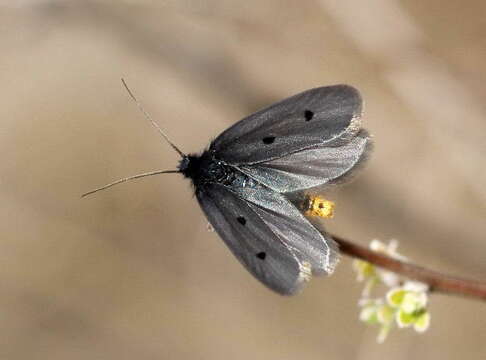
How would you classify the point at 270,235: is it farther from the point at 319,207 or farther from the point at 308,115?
the point at 308,115

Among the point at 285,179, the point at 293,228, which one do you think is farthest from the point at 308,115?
the point at 293,228

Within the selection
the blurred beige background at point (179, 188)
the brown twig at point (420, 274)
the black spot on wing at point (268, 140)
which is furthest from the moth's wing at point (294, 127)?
the blurred beige background at point (179, 188)

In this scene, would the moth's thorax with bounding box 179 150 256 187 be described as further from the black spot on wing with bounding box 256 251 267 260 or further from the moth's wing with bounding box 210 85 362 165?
the black spot on wing with bounding box 256 251 267 260

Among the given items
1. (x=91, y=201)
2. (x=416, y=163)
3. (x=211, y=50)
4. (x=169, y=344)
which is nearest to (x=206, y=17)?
(x=211, y=50)

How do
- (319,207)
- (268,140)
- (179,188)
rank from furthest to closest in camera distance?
(179,188) → (268,140) → (319,207)

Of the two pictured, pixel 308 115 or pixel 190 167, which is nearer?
pixel 308 115

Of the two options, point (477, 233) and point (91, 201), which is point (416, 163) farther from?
point (91, 201)

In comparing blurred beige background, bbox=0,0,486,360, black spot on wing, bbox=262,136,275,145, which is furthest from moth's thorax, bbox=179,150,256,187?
blurred beige background, bbox=0,0,486,360
